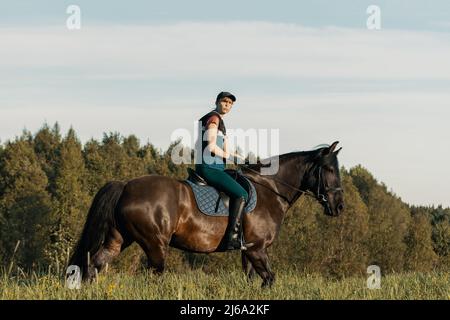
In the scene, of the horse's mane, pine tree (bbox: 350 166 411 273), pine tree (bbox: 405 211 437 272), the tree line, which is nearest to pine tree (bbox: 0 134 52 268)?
the tree line

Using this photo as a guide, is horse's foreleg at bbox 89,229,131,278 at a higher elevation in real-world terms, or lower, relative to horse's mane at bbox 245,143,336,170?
lower

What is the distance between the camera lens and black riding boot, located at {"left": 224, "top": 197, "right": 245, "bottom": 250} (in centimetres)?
1300

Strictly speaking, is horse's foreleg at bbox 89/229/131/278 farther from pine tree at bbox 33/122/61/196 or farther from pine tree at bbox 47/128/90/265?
pine tree at bbox 33/122/61/196

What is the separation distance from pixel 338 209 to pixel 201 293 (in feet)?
14.6

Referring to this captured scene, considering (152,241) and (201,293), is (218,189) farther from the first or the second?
(201,293)

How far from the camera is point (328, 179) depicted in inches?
551

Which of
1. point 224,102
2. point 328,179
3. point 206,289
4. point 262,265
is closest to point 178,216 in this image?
point 262,265

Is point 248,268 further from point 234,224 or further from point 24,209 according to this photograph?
point 24,209

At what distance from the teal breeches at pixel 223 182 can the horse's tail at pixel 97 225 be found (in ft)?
4.82

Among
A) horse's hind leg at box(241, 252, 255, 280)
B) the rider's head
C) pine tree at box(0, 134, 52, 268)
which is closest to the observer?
the rider's head

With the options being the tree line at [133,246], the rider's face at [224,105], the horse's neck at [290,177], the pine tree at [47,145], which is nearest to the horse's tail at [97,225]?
the rider's face at [224,105]

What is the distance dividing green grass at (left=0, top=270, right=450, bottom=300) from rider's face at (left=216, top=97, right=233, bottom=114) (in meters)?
2.76
